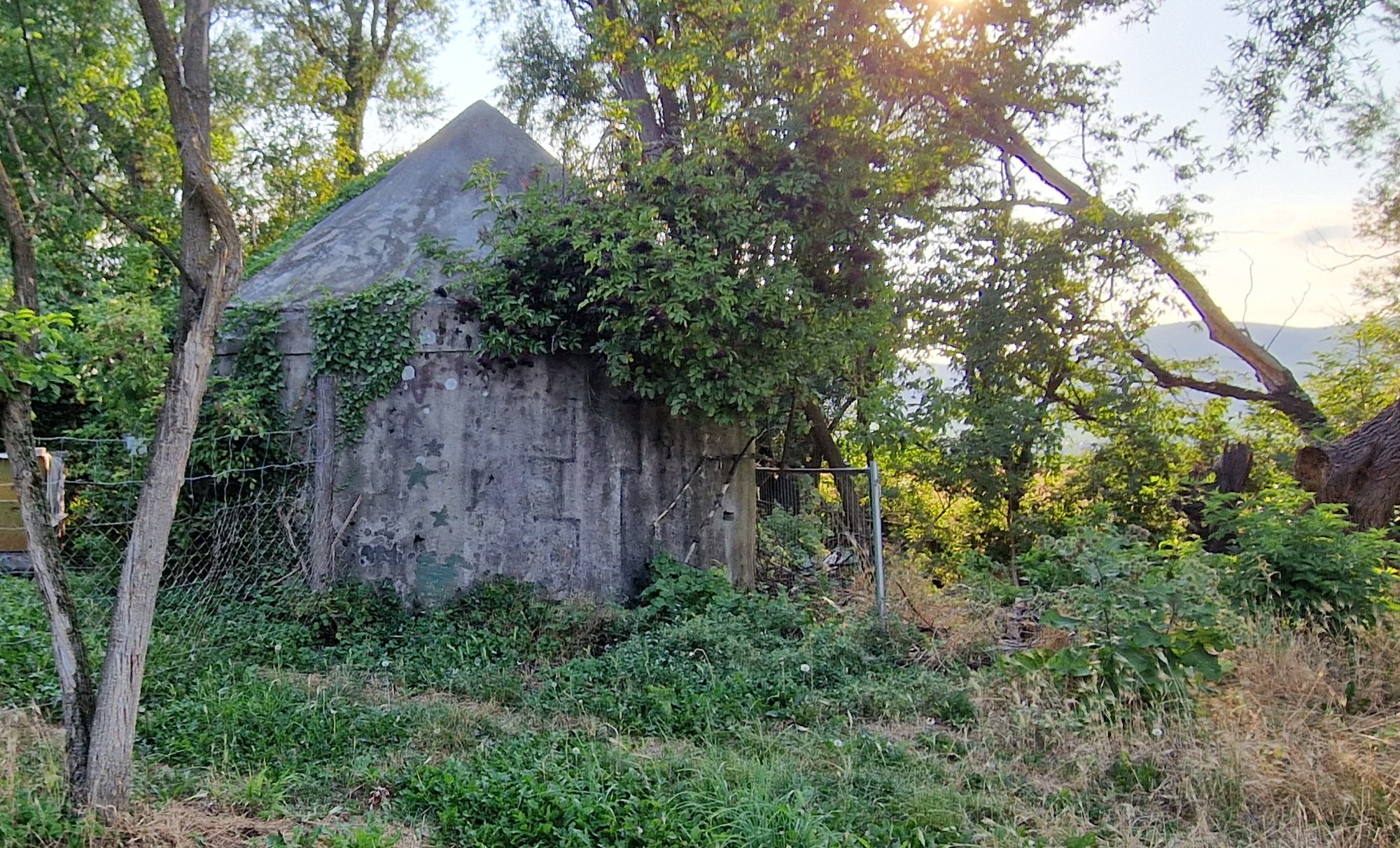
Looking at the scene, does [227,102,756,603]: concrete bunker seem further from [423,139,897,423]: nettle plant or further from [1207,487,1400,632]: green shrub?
[1207,487,1400,632]: green shrub

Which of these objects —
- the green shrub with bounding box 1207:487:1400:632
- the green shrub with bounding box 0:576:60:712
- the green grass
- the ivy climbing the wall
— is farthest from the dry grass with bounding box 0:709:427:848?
the green shrub with bounding box 1207:487:1400:632

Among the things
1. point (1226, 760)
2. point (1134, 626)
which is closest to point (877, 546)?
point (1134, 626)

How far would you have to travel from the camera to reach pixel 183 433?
3.42m

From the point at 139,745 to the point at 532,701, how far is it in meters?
2.01

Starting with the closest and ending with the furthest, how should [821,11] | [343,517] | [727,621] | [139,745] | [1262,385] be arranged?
[139,745]
[727,621]
[343,517]
[821,11]
[1262,385]

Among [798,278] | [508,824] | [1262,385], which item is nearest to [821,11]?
[798,278]

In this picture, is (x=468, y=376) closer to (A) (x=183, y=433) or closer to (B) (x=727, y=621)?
(B) (x=727, y=621)

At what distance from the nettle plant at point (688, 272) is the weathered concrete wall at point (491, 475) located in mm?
333

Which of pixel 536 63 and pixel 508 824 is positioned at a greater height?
pixel 536 63

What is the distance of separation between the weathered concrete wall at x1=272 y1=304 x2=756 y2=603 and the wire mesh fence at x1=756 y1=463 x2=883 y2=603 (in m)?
1.75

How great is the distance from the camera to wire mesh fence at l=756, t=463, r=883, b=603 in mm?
8750

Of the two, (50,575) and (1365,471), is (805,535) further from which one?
(50,575)

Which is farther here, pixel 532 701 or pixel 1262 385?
pixel 1262 385

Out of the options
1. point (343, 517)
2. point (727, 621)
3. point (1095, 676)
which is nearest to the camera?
point (1095, 676)
